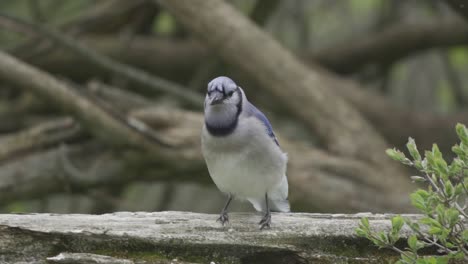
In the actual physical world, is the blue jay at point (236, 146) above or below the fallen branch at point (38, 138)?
below

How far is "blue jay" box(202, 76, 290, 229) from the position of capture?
3.88 metres

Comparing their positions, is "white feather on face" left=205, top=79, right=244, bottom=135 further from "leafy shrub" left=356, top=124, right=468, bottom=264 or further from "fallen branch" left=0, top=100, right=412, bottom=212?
"fallen branch" left=0, top=100, right=412, bottom=212

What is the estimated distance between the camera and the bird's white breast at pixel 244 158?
12.8ft

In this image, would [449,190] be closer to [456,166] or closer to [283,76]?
[456,166]

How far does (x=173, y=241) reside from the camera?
350 centimetres

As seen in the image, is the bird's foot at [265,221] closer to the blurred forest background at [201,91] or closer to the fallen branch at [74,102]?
the blurred forest background at [201,91]

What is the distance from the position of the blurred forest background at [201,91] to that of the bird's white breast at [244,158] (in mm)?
2402

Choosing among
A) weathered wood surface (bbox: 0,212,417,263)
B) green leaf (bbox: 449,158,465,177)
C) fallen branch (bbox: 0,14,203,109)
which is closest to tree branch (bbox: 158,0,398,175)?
fallen branch (bbox: 0,14,203,109)

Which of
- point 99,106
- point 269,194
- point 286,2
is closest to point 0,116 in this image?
point 99,106

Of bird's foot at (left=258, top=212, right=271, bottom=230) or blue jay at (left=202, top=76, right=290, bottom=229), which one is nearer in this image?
bird's foot at (left=258, top=212, right=271, bottom=230)

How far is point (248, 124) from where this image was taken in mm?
3996

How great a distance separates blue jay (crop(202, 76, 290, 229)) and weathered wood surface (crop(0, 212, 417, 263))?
8.6 inches

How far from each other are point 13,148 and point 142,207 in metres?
1.91

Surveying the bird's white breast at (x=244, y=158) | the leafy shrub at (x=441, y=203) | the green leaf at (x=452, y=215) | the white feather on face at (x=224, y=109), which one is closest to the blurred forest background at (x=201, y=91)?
the bird's white breast at (x=244, y=158)
